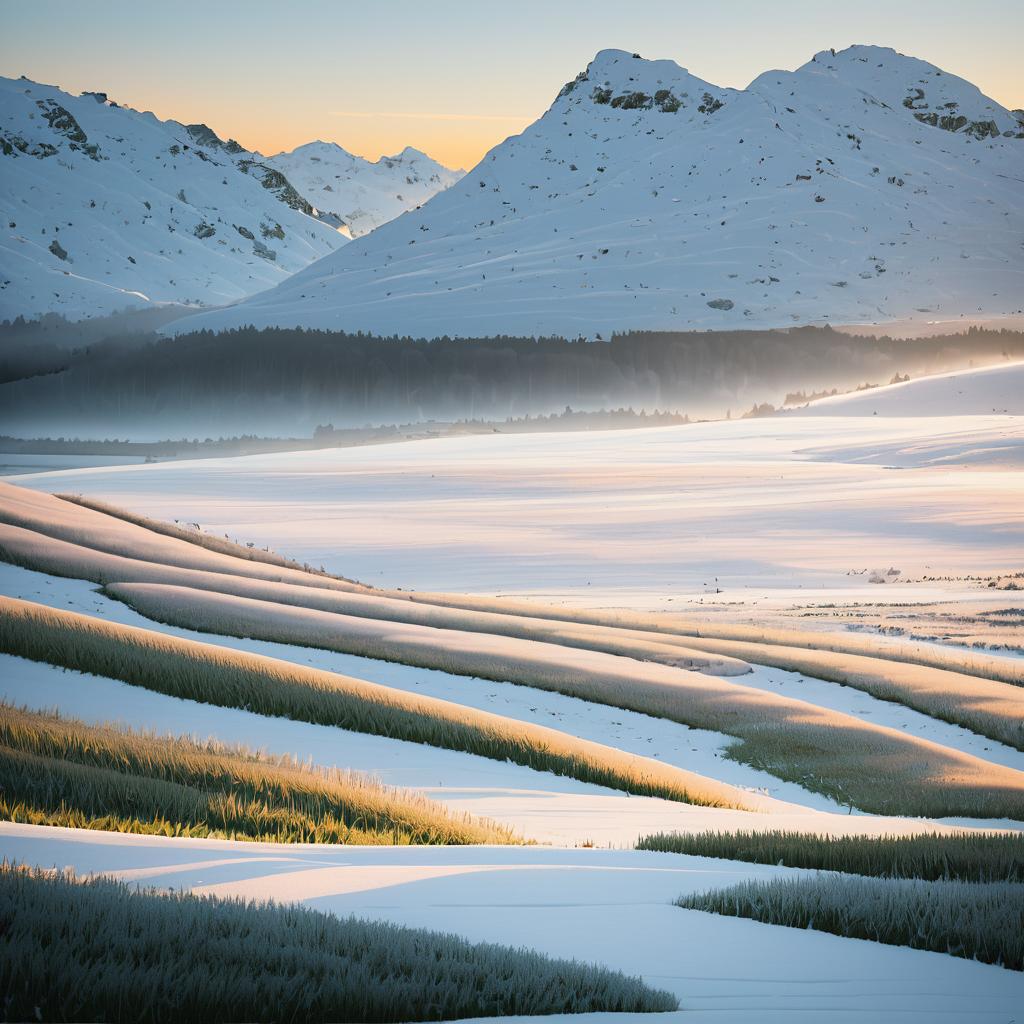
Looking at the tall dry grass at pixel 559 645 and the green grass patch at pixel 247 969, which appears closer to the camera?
the green grass patch at pixel 247 969

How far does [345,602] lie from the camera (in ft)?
64.0

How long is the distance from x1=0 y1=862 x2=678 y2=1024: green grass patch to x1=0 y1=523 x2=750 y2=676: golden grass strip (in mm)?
12752

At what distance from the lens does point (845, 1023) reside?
427 centimetres

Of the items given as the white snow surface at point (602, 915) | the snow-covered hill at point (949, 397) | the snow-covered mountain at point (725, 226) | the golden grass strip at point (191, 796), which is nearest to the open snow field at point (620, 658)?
the white snow surface at point (602, 915)

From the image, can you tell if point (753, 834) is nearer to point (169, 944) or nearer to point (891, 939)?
point (891, 939)

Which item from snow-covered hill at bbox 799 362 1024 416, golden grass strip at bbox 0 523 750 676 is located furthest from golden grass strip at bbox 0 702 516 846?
snow-covered hill at bbox 799 362 1024 416

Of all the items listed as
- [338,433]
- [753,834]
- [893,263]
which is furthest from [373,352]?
[753,834]

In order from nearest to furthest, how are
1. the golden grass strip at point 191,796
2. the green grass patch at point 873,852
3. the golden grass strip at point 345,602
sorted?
the green grass patch at point 873,852
the golden grass strip at point 191,796
the golden grass strip at point 345,602

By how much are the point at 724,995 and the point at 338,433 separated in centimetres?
11775

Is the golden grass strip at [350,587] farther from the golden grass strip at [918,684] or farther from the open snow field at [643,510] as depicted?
the open snow field at [643,510]

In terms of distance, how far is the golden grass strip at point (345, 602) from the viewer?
55.3 ft

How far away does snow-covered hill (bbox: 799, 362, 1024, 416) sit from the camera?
74.9m

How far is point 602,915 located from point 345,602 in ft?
47.2

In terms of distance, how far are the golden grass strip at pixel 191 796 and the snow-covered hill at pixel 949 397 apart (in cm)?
7084
